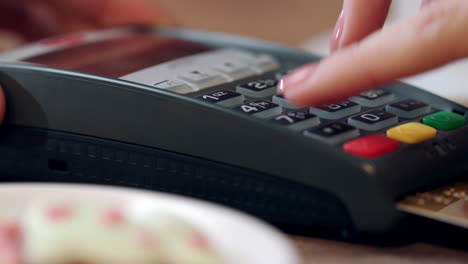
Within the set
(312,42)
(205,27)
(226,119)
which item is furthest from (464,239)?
(205,27)

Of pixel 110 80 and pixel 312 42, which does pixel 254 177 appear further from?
pixel 312 42

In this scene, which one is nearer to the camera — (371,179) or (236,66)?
(371,179)

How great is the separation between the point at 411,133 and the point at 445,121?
3cm

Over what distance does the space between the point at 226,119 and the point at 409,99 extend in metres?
0.12

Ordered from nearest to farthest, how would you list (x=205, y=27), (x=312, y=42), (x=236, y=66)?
1. (x=236, y=66)
2. (x=312, y=42)
3. (x=205, y=27)

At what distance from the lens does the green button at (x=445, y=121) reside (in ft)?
1.06

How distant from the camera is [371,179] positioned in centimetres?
26

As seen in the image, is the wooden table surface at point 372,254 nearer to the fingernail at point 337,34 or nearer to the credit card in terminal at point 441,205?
the credit card in terminal at point 441,205

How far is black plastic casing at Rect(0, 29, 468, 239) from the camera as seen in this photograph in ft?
0.89

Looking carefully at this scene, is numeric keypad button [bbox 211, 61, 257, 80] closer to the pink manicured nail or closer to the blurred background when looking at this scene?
the pink manicured nail

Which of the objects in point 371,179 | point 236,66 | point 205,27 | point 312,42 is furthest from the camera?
point 205,27

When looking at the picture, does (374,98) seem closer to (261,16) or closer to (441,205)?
(441,205)

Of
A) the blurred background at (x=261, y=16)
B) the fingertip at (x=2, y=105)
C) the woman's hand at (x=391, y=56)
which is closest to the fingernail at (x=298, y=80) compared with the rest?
the woman's hand at (x=391, y=56)

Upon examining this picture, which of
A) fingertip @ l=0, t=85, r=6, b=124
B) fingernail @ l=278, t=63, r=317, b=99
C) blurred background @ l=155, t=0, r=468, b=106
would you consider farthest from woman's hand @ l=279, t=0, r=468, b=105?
blurred background @ l=155, t=0, r=468, b=106
